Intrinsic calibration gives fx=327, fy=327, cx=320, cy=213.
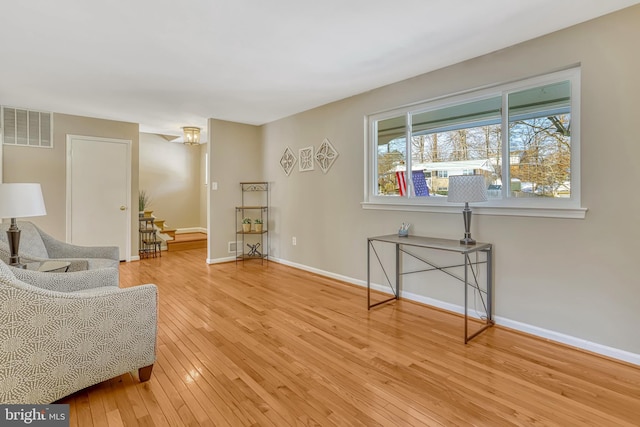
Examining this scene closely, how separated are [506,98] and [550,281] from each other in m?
1.51

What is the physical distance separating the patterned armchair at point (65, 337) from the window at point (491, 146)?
2.57 metres

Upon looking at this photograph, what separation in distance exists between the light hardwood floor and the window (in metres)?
1.08

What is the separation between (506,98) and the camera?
107 inches

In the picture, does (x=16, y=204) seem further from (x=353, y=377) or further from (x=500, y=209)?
(x=500, y=209)

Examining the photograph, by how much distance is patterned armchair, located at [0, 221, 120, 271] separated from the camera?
2621 mm

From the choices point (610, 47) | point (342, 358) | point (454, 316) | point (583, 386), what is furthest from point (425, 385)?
point (610, 47)

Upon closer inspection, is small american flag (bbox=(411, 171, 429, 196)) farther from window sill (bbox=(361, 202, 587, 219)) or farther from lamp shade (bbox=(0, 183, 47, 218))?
lamp shade (bbox=(0, 183, 47, 218))

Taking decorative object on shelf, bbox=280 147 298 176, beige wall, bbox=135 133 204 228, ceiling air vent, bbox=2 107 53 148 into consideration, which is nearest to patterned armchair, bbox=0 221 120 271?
ceiling air vent, bbox=2 107 53 148

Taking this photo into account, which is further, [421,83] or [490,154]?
[421,83]

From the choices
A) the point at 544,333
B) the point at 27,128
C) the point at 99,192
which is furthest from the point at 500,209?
the point at 27,128

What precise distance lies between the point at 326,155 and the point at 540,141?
2396 millimetres

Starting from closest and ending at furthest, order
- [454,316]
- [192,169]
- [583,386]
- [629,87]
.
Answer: [583,386] → [629,87] → [454,316] → [192,169]

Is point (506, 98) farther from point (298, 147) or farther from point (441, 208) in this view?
point (298, 147)

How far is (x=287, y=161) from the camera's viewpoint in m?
4.99
